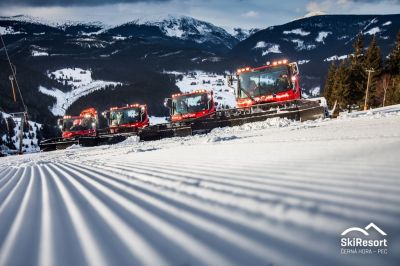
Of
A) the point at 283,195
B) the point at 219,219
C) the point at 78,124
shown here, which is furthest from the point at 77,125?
the point at 219,219

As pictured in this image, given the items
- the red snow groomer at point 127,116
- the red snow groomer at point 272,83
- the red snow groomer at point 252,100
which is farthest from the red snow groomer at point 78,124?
the red snow groomer at point 272,83

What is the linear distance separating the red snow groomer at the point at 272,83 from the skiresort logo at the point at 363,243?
46.7 feet

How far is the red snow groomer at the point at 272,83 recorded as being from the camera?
15.0 metres

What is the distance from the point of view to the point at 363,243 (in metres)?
1.10

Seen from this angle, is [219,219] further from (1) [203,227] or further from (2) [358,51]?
(2) [358,51]

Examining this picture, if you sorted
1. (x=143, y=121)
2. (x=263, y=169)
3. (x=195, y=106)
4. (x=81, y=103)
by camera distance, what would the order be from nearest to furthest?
(x=263, y=169), (x=195, y=106), (x=143, y=121), (x=81, y=103)

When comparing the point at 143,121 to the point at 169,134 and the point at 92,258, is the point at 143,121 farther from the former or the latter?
the point at 92,258

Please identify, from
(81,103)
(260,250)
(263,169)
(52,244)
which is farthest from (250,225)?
(81,103)

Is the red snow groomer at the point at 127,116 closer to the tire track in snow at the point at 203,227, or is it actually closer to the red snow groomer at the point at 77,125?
the red snow groomer at the point at 77,125

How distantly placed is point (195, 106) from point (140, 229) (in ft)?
55.0

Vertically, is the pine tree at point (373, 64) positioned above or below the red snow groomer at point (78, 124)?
above

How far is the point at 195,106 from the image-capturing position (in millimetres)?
18219

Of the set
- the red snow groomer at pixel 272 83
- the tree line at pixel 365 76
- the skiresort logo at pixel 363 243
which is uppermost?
the tree line at pixel 365 76

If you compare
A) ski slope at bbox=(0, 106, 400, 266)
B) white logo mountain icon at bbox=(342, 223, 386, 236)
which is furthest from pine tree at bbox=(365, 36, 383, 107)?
white logo mountain icon at bbox=(342, 223, 386, 236)
